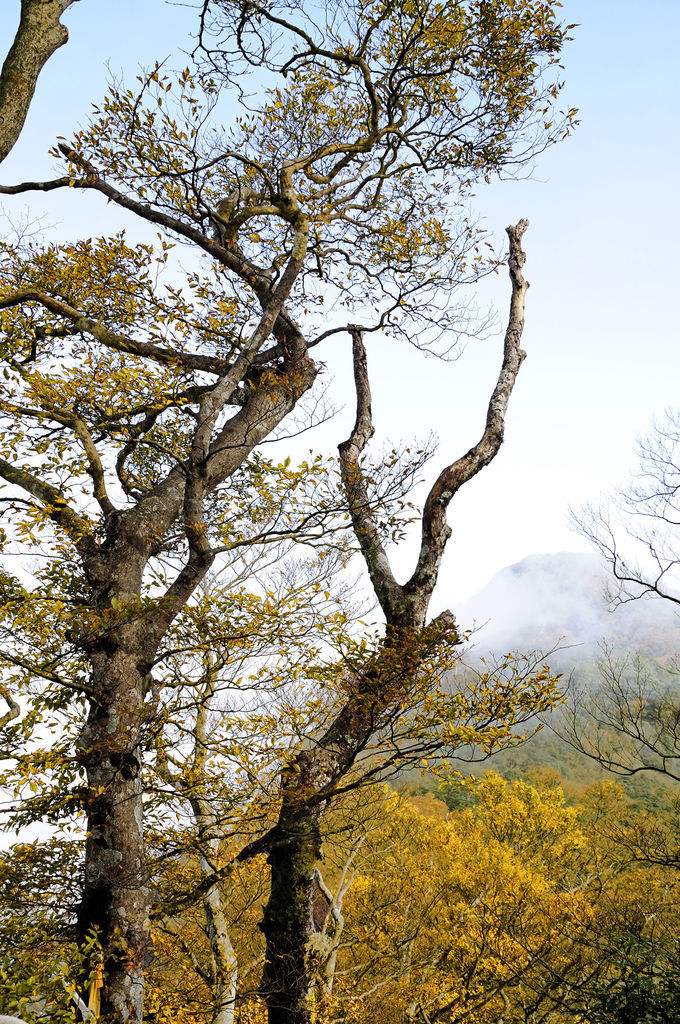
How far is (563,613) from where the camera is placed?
91312 millimetres

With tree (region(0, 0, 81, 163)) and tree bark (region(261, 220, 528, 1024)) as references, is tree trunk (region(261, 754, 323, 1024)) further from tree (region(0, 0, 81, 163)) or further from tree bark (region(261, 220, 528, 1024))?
tree (region(0, 0, 81, 163))

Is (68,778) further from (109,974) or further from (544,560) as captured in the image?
(544,560)

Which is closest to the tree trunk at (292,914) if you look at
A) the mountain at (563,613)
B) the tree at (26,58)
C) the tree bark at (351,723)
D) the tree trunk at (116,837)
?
the tree bark at (351,723)

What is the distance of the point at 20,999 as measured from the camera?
9.46ft

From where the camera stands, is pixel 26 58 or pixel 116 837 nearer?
pixel 26 58

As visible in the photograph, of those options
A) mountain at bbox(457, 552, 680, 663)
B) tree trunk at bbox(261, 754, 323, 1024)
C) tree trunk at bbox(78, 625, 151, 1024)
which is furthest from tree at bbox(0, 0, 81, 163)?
mountain at bbox(457, 552, 680, 663)

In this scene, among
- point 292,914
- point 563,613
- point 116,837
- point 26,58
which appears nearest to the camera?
point 26,58

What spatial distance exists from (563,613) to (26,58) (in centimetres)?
9588

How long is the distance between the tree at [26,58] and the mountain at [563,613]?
5378 centimetres

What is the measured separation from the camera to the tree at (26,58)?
3.36 m

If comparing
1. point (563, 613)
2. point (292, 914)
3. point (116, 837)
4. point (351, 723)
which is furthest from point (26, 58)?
point (563, 613)

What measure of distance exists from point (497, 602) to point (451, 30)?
102m

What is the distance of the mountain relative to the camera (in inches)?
2885

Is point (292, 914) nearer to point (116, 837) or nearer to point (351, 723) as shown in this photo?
point (351, 723)
